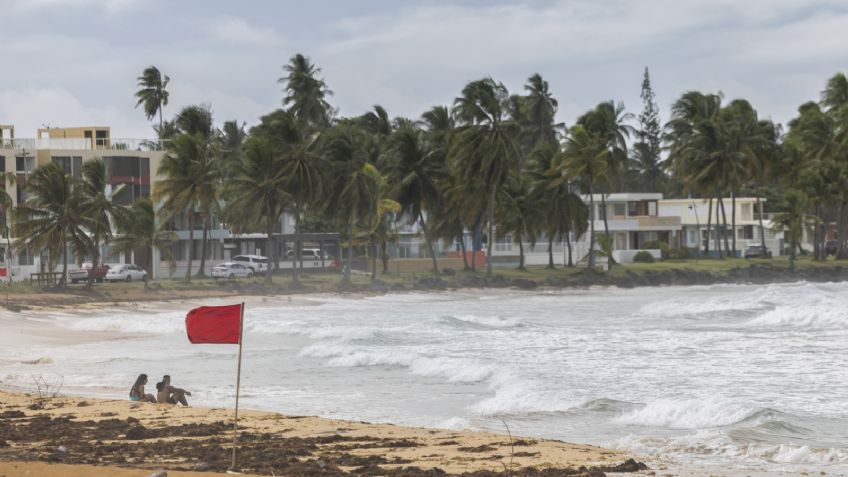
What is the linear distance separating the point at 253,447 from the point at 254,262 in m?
54.5

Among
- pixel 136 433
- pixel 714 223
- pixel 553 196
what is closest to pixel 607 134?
pixel 553 196

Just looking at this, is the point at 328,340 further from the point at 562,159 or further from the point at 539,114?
the point at 539,114

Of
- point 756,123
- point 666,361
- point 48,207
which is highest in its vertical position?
point 756,123

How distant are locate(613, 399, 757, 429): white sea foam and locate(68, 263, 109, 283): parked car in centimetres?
4218

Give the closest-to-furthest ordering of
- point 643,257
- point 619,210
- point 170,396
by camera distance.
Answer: point 170,396, point 643,257, point 619,210

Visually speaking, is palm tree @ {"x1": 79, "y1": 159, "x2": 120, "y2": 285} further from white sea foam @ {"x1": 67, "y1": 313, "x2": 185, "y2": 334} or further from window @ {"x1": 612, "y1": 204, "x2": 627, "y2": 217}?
window @ {"x1": 612, "y1": 204, "x2": 627, "y2": 217}

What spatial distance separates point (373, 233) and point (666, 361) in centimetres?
3747

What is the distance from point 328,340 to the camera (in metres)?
33.0

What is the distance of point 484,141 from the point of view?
65000mm

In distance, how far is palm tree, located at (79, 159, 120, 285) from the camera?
2053 inches

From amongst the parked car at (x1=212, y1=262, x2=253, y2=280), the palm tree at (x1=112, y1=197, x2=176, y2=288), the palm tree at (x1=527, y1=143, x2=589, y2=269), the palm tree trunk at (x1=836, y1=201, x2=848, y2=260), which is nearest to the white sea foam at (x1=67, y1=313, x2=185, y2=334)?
the palm tree at (x1=112, y1=197, x2=176, y2=288)

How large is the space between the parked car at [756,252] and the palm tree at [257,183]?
127 feet

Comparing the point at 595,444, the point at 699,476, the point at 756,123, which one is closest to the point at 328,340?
the point at 595,444

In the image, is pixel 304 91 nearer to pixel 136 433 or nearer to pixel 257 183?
pixel 257 183
